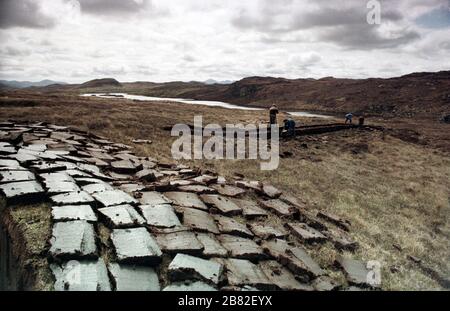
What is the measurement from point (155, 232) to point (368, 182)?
7.70 metres

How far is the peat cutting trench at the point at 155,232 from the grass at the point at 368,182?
21.9 inches

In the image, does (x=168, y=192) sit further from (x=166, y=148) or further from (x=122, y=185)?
(x=166, y=148)

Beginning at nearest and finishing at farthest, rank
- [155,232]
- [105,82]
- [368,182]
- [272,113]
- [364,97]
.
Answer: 1. [155,232]
2. [368,182]
3. [272,113]
4. [364,97]
5. [105,82]

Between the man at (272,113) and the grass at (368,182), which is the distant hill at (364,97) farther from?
the man at (272,113)

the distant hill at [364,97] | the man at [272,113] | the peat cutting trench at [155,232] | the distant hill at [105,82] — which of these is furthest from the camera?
the distant hill at [105,82]

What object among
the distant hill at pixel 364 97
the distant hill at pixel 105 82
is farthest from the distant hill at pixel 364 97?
the distant hill at pixel 105 82

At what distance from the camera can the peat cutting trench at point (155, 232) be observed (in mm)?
3678

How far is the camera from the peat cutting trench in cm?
368

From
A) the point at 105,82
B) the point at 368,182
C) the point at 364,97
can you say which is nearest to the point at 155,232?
the point at 368,182

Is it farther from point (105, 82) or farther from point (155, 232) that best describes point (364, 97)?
point (105, 82)

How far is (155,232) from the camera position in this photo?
14.9 ft

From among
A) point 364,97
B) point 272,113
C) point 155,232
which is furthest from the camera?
point 364,97

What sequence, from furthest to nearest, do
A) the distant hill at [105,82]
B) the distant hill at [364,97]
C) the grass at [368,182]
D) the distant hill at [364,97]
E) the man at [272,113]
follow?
the distant hill at [105,82], the distant hill at [364,97], the distant hill at [364,97], the man at [272,113], the grass at [368,182]
